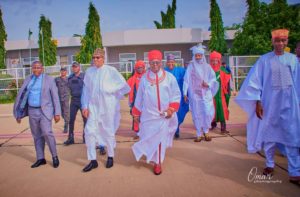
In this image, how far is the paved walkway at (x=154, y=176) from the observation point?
12.5 feet

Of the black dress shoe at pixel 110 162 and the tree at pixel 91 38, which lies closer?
the black dress shoe at pixel 110 162

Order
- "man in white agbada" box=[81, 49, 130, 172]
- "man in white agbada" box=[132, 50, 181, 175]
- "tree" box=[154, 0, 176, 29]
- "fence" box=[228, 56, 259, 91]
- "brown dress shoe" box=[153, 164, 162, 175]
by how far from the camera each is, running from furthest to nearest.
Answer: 1. "tree" box=[154, 0, 176, 29]
2. "fence" box=[228, 56, 259, 91]
3. "man in white agbada" box=[81, 49, 130, 172]
4. "man in white agbada" box=[132, 50, 181, 175]
5. "brown dress shoe" box=[153, 164, 162, 175]

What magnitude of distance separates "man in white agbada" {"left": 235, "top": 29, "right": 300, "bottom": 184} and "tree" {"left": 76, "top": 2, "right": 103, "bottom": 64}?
19.1 m

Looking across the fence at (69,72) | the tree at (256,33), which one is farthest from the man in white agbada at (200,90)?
the tree at (256,33)

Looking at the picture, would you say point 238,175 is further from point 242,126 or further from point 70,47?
point 70,47

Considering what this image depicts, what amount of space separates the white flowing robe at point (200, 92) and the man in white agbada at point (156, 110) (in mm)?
1677

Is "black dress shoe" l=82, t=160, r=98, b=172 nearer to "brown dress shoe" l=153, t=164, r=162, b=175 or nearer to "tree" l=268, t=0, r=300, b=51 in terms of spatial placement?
"brown dress shoe" l=153, t=164, r=162, b=175

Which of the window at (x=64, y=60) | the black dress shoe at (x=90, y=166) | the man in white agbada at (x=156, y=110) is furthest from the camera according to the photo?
the window at (x=64, y=60)

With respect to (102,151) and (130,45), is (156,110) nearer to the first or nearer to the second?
(102,151)

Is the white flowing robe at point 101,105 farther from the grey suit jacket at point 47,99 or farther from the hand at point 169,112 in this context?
the hand at point 169,112

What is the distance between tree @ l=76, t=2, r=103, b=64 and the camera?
22.1 m

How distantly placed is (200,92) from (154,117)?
6.94 ft

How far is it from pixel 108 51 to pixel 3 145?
19590 mm

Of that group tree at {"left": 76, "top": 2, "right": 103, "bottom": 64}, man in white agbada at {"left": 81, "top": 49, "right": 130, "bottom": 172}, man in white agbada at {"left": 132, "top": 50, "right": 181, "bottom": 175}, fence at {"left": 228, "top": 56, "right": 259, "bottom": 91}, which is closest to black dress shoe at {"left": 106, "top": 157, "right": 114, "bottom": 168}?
man in white agbada at {"left": 81, "top": 49, "right": 130, "bottom": 172}
